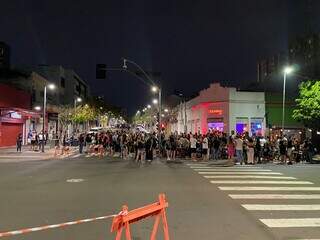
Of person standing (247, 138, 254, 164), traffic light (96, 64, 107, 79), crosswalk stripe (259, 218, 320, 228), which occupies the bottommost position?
crosswalk stripe (259, 218, 320, 228)

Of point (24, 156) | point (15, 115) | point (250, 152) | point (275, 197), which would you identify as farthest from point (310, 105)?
point (275, 197)

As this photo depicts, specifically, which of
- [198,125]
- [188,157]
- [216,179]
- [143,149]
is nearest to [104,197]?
[216,179]

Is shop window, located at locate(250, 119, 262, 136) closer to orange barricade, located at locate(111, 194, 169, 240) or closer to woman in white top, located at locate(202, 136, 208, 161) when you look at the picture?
woman in white top, located at locate(202, 136, 208, 161)

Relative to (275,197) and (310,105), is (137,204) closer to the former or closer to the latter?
(275,197)

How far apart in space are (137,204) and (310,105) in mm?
31111

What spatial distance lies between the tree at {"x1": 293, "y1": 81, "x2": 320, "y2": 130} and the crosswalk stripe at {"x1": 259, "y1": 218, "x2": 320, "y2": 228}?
3097 centimetres

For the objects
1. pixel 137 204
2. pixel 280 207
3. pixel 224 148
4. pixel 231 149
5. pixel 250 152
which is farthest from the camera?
pixel 224 148

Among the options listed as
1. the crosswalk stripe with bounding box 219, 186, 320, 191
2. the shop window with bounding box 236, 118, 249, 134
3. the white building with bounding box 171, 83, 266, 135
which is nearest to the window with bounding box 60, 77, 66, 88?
the white building with bounding box 171, 83, 266, 135

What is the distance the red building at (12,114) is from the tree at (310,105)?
1018 inches

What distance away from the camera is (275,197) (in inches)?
568

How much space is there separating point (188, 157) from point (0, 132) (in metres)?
20.8

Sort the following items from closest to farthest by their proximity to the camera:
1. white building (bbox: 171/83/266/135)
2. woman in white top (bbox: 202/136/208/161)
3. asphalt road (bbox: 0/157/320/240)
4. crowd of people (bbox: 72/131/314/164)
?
asphalt road (bbox: 0/157/320/240) → crowd of people (bbox: 72/131/314/164) → woman in white top (bbox: 202/136/208/161) → white building (bbox: 171/83/266/135)

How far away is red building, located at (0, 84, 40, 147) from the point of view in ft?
149

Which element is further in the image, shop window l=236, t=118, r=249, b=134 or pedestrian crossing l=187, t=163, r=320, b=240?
shop window l=236, t=118, r=249, b=134
